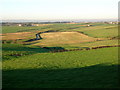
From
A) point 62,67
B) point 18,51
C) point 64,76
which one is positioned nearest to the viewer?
point 64,76

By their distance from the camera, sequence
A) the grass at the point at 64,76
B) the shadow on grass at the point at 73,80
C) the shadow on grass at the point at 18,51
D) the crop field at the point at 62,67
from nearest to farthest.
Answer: the shadow on grass at the point at 73,80 → the grass at the point at 64,76 → the crop field at the point at 62,67 → the shadow on grass at the point at 18,51

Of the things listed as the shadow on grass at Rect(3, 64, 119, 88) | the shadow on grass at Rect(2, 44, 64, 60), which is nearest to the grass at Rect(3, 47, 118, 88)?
the shadow on grass at Rect(3, 64, 119, 88)

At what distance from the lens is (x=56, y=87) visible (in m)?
14.1

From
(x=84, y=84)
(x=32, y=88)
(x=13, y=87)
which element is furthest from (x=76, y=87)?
(x=13, y=87)

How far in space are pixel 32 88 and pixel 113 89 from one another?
6.58 m

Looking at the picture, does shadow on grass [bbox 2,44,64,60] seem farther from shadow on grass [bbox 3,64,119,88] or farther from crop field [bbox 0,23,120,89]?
shadow on grass [bbox 3,64,119,88]

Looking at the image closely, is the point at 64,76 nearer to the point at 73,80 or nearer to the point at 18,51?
the point at 73,80

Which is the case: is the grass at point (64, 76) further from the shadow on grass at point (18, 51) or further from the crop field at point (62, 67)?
the shadow on grass at point (18, 51)

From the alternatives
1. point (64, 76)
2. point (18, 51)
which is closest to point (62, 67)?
point (64, 76)

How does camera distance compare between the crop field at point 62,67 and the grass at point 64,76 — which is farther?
the crop field at point 62,67

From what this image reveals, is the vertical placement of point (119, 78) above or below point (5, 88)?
above

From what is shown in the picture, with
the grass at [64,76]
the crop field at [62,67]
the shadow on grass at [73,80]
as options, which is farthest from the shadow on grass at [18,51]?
the shadow on grass at [73,80]

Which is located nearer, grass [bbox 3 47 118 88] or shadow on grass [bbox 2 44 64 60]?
grass [bbox 3 47 118 88]

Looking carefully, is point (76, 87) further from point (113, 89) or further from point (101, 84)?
point (113, 89)
